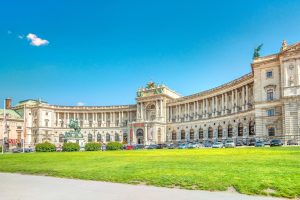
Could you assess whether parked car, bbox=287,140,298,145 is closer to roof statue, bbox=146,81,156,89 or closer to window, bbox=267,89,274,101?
window, bbox=267,89,274,101

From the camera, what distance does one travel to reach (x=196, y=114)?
121562 mm

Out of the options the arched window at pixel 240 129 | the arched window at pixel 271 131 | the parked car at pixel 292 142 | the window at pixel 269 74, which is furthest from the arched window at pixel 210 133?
the parked car at pixel 292 142

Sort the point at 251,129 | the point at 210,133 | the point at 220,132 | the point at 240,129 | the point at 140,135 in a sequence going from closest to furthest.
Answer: the point at 251,129, the point at 240,129, the point at 220,132, the point at 210,133, the point at 140,135

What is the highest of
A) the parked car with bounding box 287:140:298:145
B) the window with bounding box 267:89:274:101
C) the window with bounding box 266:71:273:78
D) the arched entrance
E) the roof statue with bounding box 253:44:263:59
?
Answer: the roof statue with bounding box 253:44:263:59

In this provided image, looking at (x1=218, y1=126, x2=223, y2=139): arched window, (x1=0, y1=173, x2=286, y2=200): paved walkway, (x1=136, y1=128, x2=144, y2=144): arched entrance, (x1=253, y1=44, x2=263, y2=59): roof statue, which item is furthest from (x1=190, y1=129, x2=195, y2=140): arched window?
(x1=0, y1=173, x2=286, y2=200): paved walkway

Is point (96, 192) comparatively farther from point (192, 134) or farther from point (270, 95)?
point (192, 134)

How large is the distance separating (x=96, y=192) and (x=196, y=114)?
4272 inches

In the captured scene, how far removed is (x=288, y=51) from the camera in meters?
72.8

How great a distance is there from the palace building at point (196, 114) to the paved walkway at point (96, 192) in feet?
199

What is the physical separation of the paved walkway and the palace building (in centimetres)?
6064

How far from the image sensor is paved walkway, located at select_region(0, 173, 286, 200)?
13.6 metres

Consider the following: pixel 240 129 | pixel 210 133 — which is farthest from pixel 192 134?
pixel 240 129

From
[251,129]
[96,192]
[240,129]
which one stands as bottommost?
[96,192]

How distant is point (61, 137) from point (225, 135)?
8285cm
